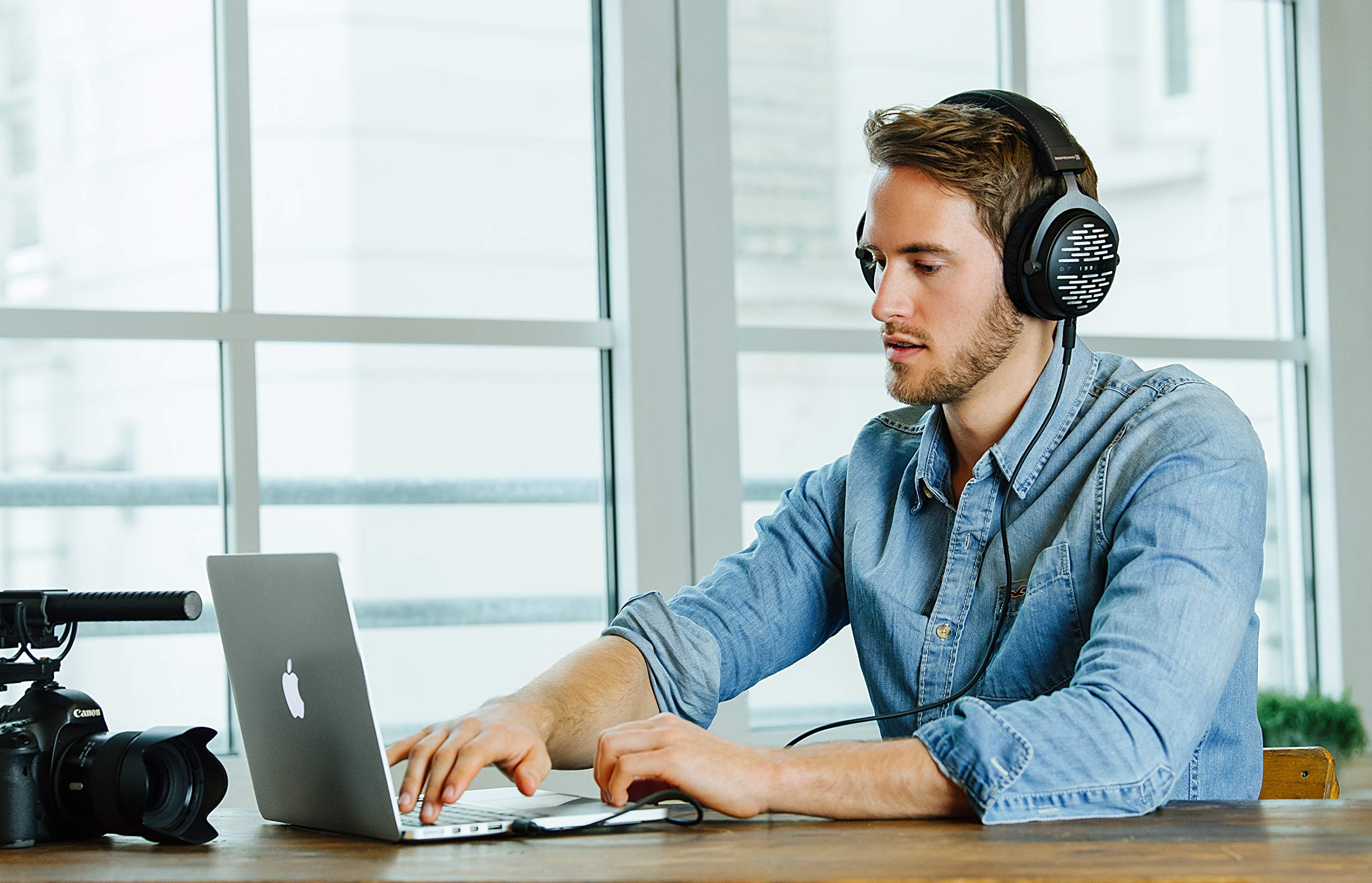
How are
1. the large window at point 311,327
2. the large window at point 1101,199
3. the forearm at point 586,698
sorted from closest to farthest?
the forearm at point 586,698, the large window at point 311,327, the large window at point 1101,199

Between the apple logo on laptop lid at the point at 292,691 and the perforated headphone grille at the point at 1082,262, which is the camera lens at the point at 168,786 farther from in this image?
the perforated headphone grille at the point at 1082,262

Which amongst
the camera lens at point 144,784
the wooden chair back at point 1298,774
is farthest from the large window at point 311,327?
the wooden chair back at point 1298,774

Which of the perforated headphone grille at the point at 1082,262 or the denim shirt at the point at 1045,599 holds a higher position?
the perforated headphone grille at the point at 1082,262

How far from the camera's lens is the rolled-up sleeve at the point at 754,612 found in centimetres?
154

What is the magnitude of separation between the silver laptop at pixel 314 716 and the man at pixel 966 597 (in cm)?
5

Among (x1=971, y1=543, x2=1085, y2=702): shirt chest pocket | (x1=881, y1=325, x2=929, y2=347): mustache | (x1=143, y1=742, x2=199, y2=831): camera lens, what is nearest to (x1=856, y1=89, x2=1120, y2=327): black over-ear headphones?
(x1=881, y1=325, x2=929, y2=347): mustache

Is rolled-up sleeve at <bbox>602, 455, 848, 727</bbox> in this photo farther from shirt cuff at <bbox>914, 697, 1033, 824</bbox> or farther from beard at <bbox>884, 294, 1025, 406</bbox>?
shirt cuff at <bbox>914, 697, 1033, 824</bbox>

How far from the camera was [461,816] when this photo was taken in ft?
3.92

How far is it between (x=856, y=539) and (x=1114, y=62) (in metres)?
1.75

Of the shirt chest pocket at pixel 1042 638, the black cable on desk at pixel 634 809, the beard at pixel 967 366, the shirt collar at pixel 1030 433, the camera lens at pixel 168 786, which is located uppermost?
the beard at pixel 967 366

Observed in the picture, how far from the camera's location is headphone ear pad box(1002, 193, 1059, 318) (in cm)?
146

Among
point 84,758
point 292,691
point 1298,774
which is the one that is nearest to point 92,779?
point 84,758

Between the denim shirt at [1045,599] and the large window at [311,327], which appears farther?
the large window at [311,327]

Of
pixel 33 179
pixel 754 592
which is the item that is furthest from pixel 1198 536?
pixel 33 179
